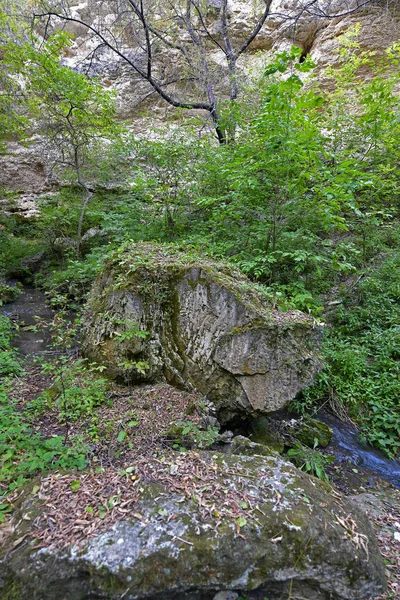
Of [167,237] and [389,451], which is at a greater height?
[167,237]

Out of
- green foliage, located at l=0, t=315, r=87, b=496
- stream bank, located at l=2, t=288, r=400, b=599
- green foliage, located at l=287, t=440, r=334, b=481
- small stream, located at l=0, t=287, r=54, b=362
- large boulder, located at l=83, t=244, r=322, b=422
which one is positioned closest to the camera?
green foliage, located at l=0, t=315, r=87, b=496

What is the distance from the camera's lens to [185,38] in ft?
37.7

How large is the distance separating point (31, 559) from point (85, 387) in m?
2.05

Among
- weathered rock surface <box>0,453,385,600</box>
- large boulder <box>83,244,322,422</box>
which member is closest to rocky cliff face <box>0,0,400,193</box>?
large boulder <box>83,244,322,422</box>

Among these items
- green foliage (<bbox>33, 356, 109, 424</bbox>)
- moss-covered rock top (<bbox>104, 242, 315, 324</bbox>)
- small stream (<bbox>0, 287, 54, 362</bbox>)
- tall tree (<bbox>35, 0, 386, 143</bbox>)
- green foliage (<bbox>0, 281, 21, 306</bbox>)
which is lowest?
green foliage (<bbox>33, 356, 109, 424</bbox>)

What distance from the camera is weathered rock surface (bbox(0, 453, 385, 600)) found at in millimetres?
1646

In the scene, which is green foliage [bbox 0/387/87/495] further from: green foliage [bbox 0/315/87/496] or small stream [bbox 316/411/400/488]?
small stream [bbox 316/411/400/488]

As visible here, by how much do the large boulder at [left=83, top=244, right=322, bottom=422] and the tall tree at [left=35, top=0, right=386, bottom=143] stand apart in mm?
5453

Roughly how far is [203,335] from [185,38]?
13609mm

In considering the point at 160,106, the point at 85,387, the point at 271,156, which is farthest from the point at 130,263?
the point at 160,106

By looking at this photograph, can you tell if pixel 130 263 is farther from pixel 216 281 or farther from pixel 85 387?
pixel 85 387

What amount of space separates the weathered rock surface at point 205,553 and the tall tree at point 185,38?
801cm

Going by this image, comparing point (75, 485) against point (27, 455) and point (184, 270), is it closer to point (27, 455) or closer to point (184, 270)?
point (27, 455)

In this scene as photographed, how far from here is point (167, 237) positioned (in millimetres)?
6762
